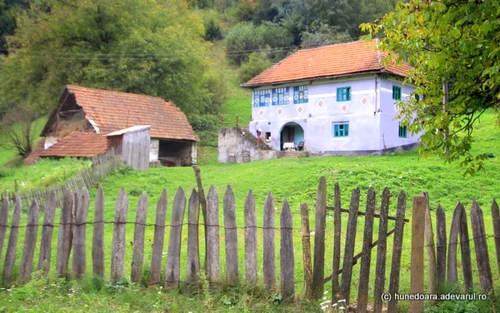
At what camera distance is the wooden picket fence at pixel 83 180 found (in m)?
14.4

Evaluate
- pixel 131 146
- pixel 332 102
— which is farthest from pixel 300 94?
pixel 131 146

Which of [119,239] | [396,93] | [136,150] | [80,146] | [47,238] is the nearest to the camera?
[119,239]

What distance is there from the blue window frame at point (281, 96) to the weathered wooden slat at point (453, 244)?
28.7 metres

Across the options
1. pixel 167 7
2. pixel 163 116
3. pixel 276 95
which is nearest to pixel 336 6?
pixel 167 7

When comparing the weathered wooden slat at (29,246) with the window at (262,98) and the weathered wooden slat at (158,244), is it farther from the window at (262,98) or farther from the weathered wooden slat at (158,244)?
the window at (262,98)

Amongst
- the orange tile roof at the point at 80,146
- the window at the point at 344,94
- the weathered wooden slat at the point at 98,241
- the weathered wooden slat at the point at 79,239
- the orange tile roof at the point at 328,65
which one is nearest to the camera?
the weathered wooden slat at the point at 98,241

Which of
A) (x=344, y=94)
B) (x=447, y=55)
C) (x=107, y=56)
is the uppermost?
(x=107, y=56)

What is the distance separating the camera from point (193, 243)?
25.5 ft

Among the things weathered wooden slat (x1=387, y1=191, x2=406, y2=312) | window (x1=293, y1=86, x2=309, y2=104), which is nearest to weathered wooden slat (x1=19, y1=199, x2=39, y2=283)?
weathered wooden slat (x1=387, y1=191, x2=406, y2=312)

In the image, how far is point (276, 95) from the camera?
3622 cm

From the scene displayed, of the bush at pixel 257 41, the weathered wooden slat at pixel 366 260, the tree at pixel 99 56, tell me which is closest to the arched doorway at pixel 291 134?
the tree at pixel 99 56

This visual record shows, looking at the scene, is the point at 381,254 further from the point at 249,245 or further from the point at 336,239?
the point at 249,245

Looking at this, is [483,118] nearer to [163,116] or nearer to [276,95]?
[276,95]

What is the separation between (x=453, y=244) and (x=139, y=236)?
14.0 feet
